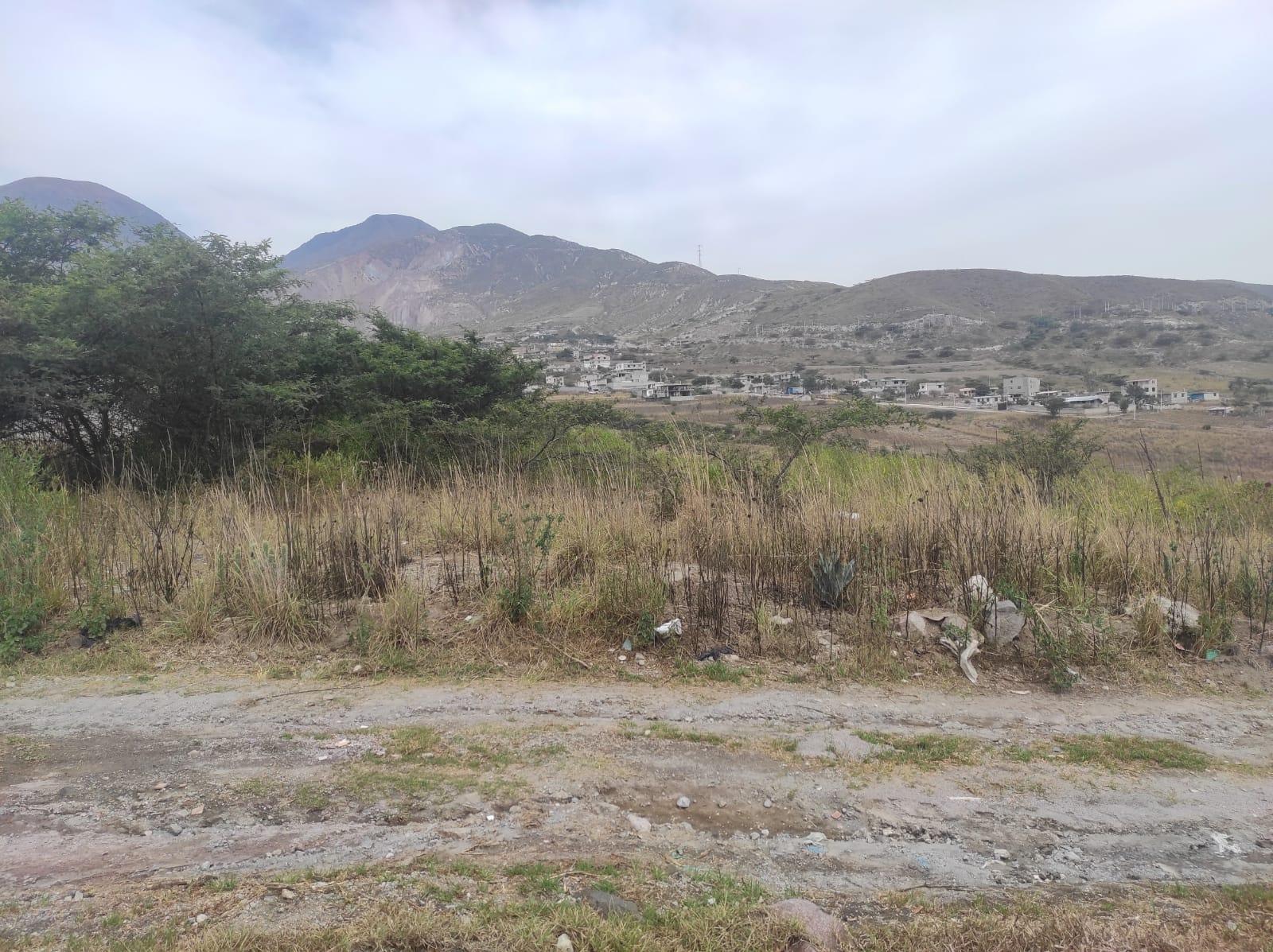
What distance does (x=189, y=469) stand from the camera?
9.86 meters

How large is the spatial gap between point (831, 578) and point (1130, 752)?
7.24 ft

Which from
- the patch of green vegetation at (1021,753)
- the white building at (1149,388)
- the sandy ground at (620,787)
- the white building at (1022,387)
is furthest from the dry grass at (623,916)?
the white building at (1022,387)

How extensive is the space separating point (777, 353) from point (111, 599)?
66.8 meters

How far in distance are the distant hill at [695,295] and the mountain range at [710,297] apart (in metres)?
0.30

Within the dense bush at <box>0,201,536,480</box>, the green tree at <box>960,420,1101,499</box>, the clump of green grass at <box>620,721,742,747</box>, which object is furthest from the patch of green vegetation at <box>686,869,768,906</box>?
the dense bush at <box>0,201,536,480</box>

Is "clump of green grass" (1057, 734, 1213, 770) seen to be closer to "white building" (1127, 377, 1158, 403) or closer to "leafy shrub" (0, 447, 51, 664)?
"leafy shrub" (0, 447, 51, 664)

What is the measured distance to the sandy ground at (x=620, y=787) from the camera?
2.73m

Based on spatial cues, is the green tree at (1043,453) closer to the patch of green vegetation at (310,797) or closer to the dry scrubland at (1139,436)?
the dry scrubland at (1139,436)

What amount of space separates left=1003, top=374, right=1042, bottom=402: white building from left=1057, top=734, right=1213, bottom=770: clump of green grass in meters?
39.9

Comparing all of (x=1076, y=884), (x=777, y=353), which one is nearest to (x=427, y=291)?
(x=777, y=353)

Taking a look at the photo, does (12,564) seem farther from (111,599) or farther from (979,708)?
(979,708)

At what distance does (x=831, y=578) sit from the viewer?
17.9 feet

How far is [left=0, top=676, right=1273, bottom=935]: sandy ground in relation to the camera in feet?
8.96

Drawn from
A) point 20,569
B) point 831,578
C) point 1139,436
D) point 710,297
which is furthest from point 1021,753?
point 710,297
